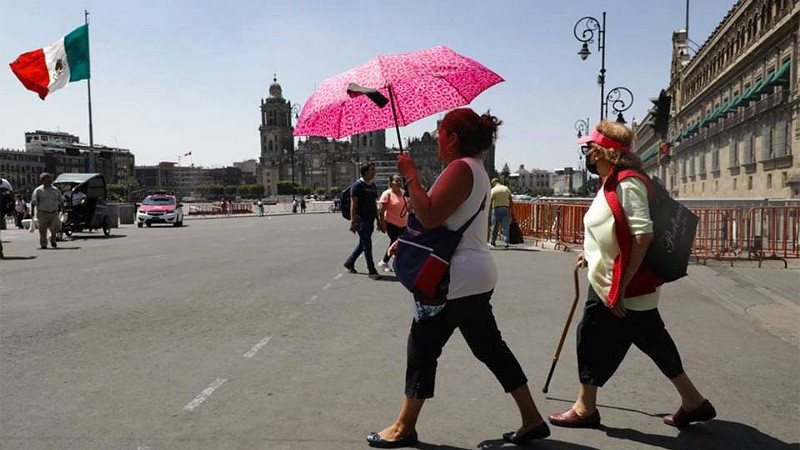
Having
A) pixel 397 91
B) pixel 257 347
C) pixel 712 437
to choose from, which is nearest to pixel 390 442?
pixel 712 437

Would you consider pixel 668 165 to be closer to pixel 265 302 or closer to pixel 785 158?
pixel 785 158

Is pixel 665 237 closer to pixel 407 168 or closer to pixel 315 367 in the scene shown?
pixel 407 168

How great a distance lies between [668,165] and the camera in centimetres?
6788

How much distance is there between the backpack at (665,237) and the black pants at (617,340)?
28 cm

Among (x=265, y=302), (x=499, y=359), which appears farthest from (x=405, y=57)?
(x=265, y=302)

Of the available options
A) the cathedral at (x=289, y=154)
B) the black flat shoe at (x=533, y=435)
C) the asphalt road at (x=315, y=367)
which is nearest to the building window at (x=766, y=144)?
the asphalt road at (x=315, y=367)

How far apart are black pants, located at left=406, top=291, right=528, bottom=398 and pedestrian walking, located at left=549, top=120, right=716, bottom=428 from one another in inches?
21.4

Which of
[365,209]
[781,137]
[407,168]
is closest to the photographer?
[407,168]

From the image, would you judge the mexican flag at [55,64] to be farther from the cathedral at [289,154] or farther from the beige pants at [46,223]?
the cathedral at [289,154]

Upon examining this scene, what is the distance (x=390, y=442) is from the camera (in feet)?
11.3

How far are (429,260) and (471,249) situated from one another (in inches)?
9.6

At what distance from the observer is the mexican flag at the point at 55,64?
62.0 ft

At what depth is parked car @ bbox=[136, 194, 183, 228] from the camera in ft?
100

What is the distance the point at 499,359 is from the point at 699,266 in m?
9.66
